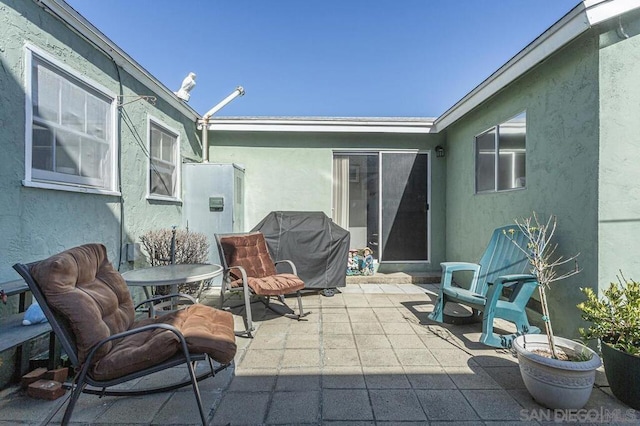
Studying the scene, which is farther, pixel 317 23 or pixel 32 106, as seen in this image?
pixel 317 23

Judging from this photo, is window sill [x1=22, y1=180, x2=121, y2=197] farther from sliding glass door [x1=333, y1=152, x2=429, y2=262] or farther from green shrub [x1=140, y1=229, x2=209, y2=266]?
sliding glass door [x1=333, y1=152, x2=429, y2=262]

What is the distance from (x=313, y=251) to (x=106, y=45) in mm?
3499

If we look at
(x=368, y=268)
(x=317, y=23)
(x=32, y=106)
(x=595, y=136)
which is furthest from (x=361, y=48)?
(x=32, y=106)

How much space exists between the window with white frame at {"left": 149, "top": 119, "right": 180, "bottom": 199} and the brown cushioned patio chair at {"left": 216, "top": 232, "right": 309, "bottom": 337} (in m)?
1.42

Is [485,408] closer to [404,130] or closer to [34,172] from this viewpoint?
[34,172]

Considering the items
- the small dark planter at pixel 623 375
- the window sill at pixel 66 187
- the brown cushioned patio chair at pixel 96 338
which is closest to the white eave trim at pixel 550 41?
the small dark planter at pixel 623 375

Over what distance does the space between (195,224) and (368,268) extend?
314 centimetres

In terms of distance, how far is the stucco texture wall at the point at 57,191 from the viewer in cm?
228

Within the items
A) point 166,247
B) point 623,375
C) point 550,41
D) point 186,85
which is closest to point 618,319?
point 623,375

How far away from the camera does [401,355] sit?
9.04ft


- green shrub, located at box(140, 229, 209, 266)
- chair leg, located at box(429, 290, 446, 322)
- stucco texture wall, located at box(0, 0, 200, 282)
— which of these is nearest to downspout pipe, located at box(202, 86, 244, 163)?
stucco texture wall, located at box(0, 0, 200, 282)

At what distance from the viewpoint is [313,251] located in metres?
4.65

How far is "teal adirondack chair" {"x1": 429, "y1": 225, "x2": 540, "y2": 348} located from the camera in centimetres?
280

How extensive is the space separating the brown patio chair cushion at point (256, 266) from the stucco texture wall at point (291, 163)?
185 centimetres
